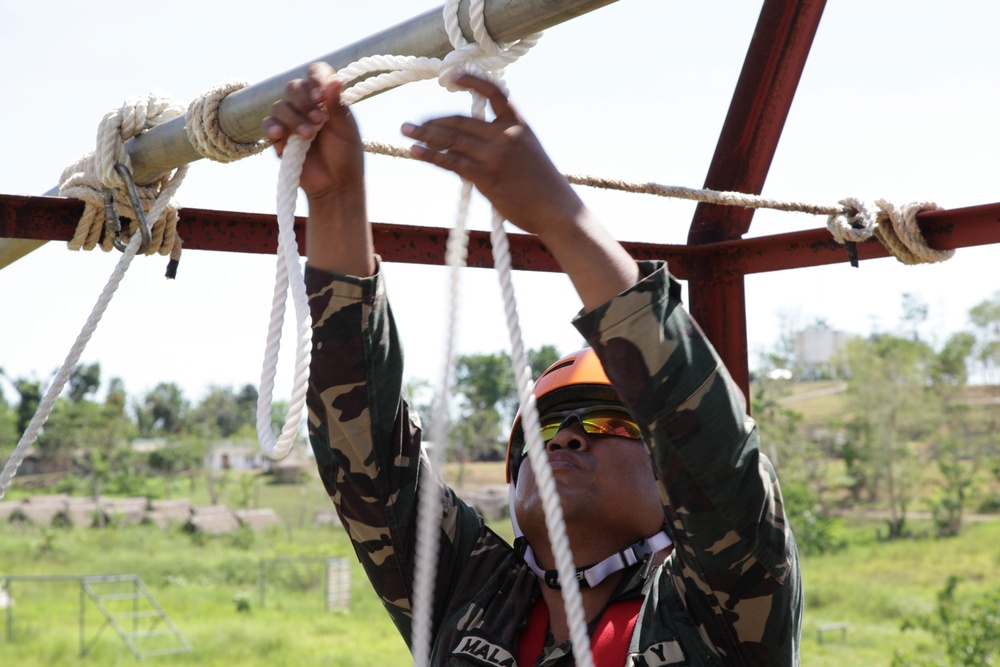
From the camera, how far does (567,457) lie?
1.91 m

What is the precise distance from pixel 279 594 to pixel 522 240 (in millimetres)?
25975

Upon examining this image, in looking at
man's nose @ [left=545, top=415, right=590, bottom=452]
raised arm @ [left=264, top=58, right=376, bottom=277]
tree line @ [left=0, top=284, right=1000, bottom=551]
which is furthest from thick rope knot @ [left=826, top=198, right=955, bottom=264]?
tree line @ [left=0, top=284, right=1000, bottom=551]

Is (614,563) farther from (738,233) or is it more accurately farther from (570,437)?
(738,233)

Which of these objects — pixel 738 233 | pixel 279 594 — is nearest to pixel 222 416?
pixel 279 594

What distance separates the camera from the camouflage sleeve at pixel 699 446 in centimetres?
122

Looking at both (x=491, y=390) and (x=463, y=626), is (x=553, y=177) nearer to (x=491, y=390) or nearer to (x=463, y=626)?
(x=463, y=626)

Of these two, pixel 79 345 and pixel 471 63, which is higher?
pixel 471 63

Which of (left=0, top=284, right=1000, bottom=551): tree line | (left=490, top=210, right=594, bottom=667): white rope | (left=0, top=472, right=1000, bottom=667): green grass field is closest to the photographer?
(left=490, top=210, right=594, bottom=667): white rope

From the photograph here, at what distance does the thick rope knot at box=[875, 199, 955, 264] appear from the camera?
214 cm

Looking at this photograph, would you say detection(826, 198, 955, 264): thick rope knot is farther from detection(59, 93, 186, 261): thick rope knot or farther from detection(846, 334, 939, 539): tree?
detection(846, 334, 939, 539): tree

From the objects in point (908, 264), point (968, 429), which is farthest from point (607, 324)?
point (968, 429)

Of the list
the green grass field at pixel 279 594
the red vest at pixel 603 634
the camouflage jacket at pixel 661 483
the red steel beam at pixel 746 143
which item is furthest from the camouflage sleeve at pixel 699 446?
the green grass field at pixel 279 594

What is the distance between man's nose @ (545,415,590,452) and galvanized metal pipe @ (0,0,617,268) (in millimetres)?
826

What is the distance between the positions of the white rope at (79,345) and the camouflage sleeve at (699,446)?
3.20 feet
